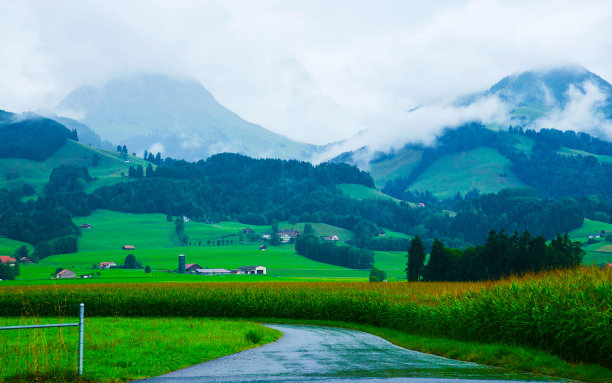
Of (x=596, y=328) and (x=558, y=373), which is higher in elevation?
(x=596, y=328)

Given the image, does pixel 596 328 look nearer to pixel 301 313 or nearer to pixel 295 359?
pixel 295 359

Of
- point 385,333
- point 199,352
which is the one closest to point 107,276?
point 385,333

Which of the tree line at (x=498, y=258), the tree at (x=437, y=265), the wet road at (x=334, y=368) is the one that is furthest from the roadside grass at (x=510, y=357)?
the tree at (x=437, y=265)

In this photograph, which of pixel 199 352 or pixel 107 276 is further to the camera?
pixel 107 276

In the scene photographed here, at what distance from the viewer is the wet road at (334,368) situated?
19953 millimetres

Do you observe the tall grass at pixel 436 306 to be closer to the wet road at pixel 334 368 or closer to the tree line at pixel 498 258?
the wet road at pixel 334 368

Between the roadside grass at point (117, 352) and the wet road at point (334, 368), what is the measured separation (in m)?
1.25

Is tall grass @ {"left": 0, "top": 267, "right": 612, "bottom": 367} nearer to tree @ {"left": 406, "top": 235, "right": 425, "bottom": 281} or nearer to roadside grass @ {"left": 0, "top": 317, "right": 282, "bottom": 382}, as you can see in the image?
roadside grass @ {"left": 0, "top": 317, "right": 282, "bottom": 382}

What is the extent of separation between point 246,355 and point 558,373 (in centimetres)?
1293

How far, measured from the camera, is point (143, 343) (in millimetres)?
31000

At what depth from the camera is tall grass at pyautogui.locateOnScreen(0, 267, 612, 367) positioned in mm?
23688

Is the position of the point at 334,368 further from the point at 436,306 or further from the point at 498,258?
the point at 498,258

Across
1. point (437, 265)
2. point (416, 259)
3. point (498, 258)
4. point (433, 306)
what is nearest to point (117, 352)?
point (433, 306)

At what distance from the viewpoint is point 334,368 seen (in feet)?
74.0
